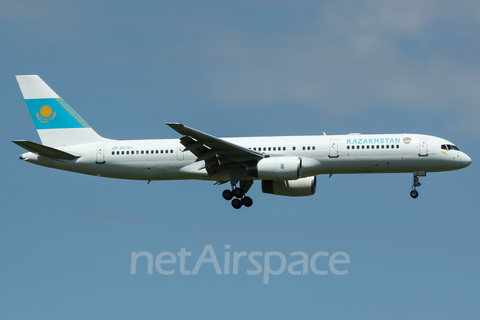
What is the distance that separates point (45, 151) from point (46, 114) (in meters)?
4.61

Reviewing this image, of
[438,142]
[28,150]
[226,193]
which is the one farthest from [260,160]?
[28,150]

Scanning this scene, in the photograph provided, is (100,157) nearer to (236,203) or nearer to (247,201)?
(236,203)

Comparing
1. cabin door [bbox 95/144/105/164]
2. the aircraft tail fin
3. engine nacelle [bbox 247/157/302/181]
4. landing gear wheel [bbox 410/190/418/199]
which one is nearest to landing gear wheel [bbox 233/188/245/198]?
engine nacelle [bbox 247/157/302/181]

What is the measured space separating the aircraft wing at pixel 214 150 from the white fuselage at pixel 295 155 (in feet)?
3.43

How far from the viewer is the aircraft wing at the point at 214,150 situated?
39031 mm

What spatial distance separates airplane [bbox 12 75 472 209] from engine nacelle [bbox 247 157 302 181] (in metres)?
0.06

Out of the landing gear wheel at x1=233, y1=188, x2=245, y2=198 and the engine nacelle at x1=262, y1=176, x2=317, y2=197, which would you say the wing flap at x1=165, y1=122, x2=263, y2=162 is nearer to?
the landing gear wheel at x1=233, y1=188, x2=245, y2=198

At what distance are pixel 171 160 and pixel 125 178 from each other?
359 cm

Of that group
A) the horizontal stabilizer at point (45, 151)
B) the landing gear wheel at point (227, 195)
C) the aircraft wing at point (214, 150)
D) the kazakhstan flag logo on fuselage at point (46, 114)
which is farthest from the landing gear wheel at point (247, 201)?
the kazakhstan flag logo on fuselage at point (46, 114)

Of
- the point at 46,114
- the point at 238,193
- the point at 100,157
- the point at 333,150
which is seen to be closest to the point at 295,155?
the point at 333,150

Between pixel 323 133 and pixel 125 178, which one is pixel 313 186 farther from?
pixel 125 178

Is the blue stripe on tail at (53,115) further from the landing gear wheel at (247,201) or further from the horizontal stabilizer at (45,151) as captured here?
the landing gear wheel at (247,201)

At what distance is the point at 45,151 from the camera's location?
42.5 metres

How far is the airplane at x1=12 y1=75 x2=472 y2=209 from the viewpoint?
40.4m
